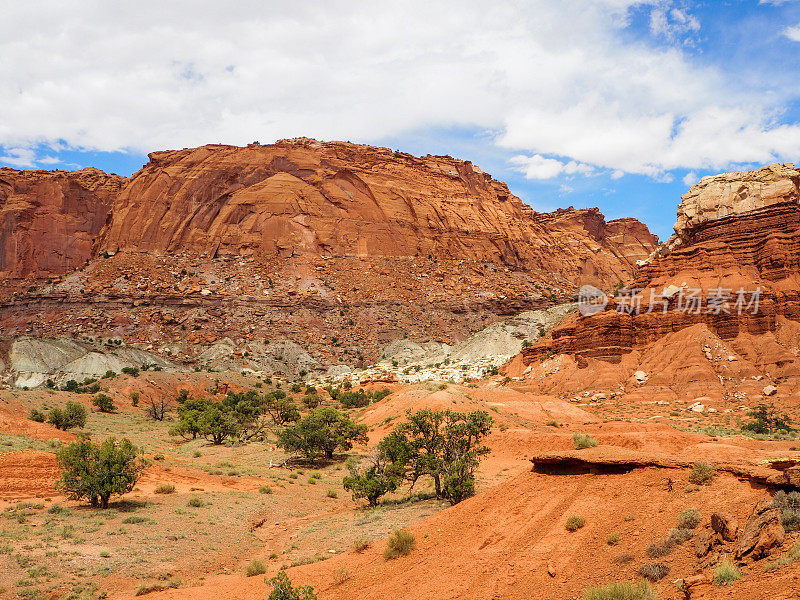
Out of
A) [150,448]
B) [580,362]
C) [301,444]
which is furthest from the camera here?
[580,362]

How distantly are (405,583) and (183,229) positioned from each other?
3321 inches

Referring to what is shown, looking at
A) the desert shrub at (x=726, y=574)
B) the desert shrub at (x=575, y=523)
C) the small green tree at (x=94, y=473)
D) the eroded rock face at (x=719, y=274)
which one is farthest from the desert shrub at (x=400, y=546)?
the eroded rock face at (x=719, y=274)

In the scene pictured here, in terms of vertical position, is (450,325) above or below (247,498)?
above

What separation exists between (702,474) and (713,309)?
3848cm

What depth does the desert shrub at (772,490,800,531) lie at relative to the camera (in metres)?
7.04

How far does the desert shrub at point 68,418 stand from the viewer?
111 feet

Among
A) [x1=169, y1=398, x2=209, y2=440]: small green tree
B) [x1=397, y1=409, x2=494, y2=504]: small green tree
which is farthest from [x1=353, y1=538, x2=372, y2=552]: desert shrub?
[x1=169, y1=398, x2=209, y2=440]: small green tree

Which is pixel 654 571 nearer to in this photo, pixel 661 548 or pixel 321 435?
pixel 661 548

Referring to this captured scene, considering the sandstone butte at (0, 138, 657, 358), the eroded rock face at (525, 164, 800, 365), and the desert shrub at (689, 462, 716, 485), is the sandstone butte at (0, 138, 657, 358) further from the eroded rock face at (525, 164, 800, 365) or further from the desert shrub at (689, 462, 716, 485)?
the desert shrub at (689, 462, 716, 485)

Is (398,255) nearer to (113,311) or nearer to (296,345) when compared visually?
(296,345)

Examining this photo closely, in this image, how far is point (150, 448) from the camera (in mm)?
31203

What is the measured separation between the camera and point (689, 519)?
8.38 m

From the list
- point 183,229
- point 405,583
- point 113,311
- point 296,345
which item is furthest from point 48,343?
point 405,583

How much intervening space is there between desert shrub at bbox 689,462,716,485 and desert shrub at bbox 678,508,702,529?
3.19 ft
